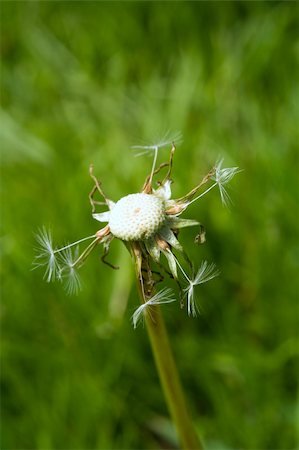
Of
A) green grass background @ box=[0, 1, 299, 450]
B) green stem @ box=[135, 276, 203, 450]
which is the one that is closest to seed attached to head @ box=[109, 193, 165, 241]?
green stem @ box=[135, 276, 203, 450]

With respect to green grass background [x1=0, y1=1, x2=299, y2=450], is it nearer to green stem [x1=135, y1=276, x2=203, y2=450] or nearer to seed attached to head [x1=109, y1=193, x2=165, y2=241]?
green stem [x1=135, y1=276, x2=203, y2=450]

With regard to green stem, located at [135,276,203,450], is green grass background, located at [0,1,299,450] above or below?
above

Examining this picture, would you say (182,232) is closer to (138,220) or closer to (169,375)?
(169,375)

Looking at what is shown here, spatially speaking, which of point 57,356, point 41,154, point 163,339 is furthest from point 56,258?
point 41,154

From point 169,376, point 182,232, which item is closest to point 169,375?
point 169,376

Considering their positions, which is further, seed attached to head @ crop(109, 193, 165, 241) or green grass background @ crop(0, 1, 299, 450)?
green grass background @ crop(0, 1, 299, 450)

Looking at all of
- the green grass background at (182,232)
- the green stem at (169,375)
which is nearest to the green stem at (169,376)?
the green stem at (169,375)

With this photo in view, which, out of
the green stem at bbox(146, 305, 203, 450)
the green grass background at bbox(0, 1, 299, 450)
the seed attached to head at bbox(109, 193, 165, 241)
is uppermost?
the green grass background at bbox(0, 1, 299, 450)
